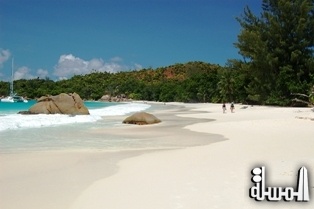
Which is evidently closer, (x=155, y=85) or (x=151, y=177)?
(x=151, y=177)

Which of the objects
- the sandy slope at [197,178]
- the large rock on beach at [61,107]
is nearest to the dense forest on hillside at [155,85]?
the large rock on beach at [61,107]

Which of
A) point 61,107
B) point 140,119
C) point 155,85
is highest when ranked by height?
point 155,85

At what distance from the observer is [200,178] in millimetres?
7598

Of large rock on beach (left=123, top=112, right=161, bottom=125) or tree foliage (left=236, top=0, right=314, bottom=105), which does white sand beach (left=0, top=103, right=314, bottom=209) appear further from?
tree foliage (left=236, top=0, right=314, bottom=105)

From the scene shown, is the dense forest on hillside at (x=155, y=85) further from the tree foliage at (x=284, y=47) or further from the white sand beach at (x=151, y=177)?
the white sand beach at (x=151, y=177)

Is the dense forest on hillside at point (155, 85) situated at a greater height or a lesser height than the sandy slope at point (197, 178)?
greater

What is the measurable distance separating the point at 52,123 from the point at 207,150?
17.3m

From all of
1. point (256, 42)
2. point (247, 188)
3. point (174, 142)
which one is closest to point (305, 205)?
point (247, 188)

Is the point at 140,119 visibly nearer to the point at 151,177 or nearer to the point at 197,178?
the point at 151,177

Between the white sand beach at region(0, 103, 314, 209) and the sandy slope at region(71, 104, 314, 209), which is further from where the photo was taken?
the white sand beach at region(0, 103, 314, 209)

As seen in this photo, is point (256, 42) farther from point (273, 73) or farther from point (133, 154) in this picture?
point (133, 154)

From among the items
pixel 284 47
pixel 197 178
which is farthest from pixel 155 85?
pixel 197 178

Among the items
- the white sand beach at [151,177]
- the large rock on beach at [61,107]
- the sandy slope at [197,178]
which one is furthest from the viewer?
the large rock on beach at [61,107]

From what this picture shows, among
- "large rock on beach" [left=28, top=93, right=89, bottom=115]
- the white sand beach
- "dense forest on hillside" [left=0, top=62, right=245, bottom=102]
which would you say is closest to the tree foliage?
"dense forest on hillside" [left=0, top=62, right=245, bottom=102]
